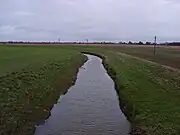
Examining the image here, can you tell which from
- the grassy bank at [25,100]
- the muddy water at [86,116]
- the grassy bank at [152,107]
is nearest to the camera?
the grassy bank at [152,107]

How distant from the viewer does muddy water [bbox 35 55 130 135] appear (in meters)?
18.1

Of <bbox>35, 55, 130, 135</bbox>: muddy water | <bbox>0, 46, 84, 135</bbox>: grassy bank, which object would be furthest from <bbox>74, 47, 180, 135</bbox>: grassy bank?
<bbox>0, 46, 84, 135</bbox>: grassy bank

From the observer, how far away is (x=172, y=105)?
70.7ft

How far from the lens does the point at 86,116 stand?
21.3 meters

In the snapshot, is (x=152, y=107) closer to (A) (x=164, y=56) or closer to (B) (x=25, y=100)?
(B) (x=25, y=100)

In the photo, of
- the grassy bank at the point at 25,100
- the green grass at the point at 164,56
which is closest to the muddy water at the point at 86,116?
the grassy bank at the point at 25,100

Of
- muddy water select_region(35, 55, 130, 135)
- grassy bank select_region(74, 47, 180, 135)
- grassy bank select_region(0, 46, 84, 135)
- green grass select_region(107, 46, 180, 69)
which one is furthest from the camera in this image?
green grass select_region(107, 46, 180, 69)

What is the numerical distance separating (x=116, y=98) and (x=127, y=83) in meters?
4.82

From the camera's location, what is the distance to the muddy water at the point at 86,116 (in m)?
18.1

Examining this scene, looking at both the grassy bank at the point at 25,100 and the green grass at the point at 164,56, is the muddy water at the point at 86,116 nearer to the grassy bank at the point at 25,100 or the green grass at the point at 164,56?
the grassy bank at the point at 25,100

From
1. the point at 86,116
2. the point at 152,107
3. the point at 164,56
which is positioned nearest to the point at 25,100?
the point at 86,116

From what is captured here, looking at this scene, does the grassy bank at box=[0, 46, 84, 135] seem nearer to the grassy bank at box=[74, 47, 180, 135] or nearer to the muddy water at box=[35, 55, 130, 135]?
the muddy water at box=[35, 55, 130, 135]

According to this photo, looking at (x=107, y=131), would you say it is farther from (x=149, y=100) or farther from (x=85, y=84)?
(x=85, y=84)

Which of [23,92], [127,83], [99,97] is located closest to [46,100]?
[23,92]
